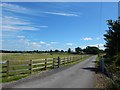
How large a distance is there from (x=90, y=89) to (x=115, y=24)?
23995 mm

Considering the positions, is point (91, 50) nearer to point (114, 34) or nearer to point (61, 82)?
point (114, 34)

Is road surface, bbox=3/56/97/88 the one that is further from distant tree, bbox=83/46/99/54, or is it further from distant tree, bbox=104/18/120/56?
distant tree, bbox=83/46/99/54

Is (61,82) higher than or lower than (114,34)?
lower

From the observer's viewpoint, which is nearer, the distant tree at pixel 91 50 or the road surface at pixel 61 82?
the road surface at pixel 61 82

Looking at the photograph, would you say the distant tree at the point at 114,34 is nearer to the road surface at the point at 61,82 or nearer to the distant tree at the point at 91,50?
the road surface at the point at 61,82

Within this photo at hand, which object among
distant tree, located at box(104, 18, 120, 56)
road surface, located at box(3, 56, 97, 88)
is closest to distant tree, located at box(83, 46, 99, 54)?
distant tree, located at box(104, 18, 120, 56)

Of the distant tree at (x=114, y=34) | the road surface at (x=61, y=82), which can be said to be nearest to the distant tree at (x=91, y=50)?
the distant tree at (x=114, y=34)

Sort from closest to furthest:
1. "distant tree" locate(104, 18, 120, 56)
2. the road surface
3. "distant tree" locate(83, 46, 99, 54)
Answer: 1. the road surface
2. "distant tree" locate(104, 18, 120, 56)
3. "distant tree" locate(83, 46, 99, 54)

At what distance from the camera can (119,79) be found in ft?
42.6

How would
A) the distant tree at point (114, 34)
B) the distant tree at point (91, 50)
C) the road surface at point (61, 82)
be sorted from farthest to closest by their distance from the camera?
the distant tree at point (91, 50)
the distant tree at point (114, 34)
the road surface at point (61, 82)

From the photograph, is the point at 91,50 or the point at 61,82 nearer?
the point at 61,82

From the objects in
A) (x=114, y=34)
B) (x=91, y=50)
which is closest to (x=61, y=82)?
(x=114, y=34)

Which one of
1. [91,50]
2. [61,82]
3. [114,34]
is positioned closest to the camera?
[61,82]

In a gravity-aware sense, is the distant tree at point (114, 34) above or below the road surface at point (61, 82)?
above
